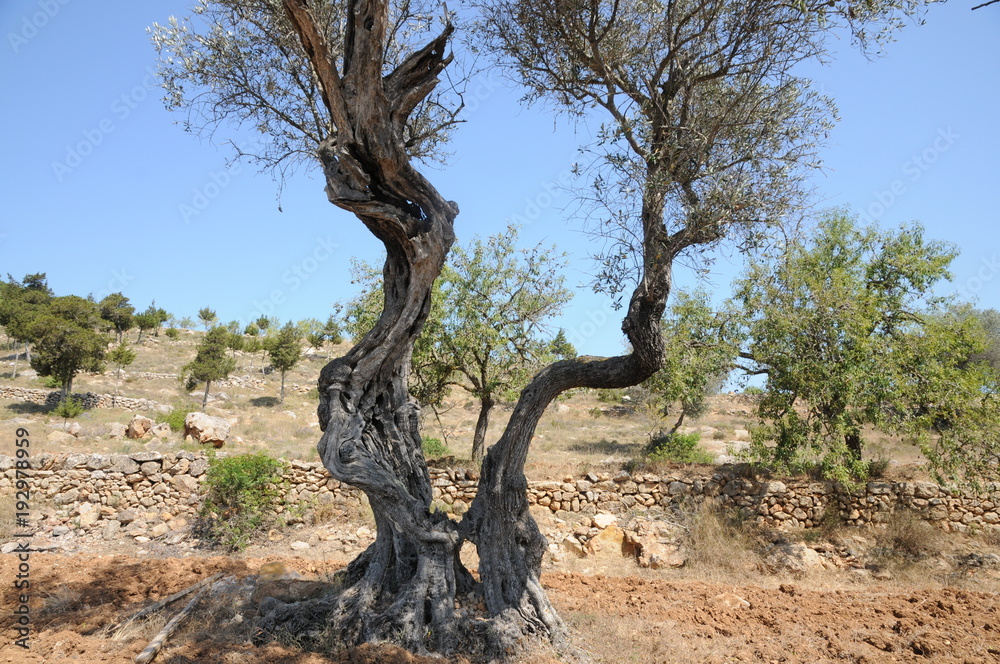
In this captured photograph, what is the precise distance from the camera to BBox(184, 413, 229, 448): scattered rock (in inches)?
678

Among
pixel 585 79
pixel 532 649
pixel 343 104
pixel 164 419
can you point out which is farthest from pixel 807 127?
pixel 164 419

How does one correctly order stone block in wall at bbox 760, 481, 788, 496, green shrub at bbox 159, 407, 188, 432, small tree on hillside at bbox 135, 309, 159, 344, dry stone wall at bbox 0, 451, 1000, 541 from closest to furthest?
1. dry stone wall at bbox 0, 451, 1000, 541
2. stone block in wall at bbox 760, 481, 788, 496
3. green shrub at bbox 159, 407, 188, 432
4. small tree on hillside at bbox 135, 309, 159, 344

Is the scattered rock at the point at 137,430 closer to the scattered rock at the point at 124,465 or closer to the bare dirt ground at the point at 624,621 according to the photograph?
the scattered rock at the point at 124,465

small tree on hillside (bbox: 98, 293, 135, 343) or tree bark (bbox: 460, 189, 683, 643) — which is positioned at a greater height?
small tree on hillside (bbox: 98, 293, 135, 343)

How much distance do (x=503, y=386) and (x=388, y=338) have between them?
378 inches

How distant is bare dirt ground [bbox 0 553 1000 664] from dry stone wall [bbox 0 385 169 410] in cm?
2028

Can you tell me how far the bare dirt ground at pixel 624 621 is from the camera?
548 centimetres

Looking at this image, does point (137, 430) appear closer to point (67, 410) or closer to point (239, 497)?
point (67, 410)

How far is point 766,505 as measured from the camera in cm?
1298

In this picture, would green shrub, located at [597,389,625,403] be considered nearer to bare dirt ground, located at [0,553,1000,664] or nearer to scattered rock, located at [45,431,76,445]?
bare dirt ground, located at [0,553,1000,664]

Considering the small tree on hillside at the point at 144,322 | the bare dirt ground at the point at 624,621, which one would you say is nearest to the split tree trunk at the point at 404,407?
the bare dirt ground at the point at 624,621

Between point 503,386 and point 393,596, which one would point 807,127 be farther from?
point 503,386

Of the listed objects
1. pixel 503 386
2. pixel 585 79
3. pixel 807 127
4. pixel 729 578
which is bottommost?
pixel 729 578

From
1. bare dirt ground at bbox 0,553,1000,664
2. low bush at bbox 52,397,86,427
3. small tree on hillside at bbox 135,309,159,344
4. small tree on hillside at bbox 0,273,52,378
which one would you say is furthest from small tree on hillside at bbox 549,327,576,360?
small tree on hillside at bbox 135,309,159,344
